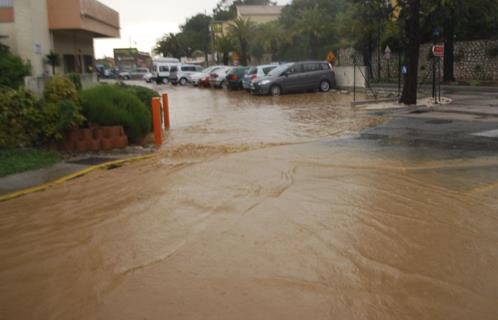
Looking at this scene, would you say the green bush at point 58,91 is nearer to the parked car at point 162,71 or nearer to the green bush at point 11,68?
the green bush at point 11,68

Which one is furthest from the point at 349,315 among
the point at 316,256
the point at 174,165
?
the point at 174,165

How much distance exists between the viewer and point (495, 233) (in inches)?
216

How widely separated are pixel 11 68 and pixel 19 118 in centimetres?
1251

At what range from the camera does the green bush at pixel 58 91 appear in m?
10.6

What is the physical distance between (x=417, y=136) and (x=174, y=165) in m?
5.39

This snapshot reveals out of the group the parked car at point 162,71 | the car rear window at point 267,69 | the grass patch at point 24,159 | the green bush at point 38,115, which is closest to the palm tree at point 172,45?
the parked car at point 162,71

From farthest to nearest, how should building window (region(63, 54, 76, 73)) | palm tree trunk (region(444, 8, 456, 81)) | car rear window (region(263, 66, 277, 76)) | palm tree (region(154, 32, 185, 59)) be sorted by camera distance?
palm tree (region(154, 32, 185, 59)) < car rear window (region(263, 66, 277, 76)) < building window (region(63, 54, 76, 73)) < palm tree trunk (region(444, 8, 456, 81))

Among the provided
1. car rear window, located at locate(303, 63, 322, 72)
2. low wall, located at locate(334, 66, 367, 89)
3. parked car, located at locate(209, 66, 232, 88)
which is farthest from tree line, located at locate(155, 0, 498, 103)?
parked car, located at locate(209, 66, 232, 88)

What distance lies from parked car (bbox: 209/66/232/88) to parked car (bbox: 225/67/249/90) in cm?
177

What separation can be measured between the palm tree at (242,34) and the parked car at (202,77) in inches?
654

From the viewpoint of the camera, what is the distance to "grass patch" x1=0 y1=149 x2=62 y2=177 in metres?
8.77

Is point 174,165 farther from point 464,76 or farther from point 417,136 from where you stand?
point 464,76

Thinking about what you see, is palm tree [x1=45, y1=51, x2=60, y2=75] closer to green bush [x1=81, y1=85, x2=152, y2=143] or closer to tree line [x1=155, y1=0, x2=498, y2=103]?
tree line [x1=155, y1=0, x2=498, y2=103]

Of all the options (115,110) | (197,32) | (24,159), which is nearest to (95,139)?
(115,110)
